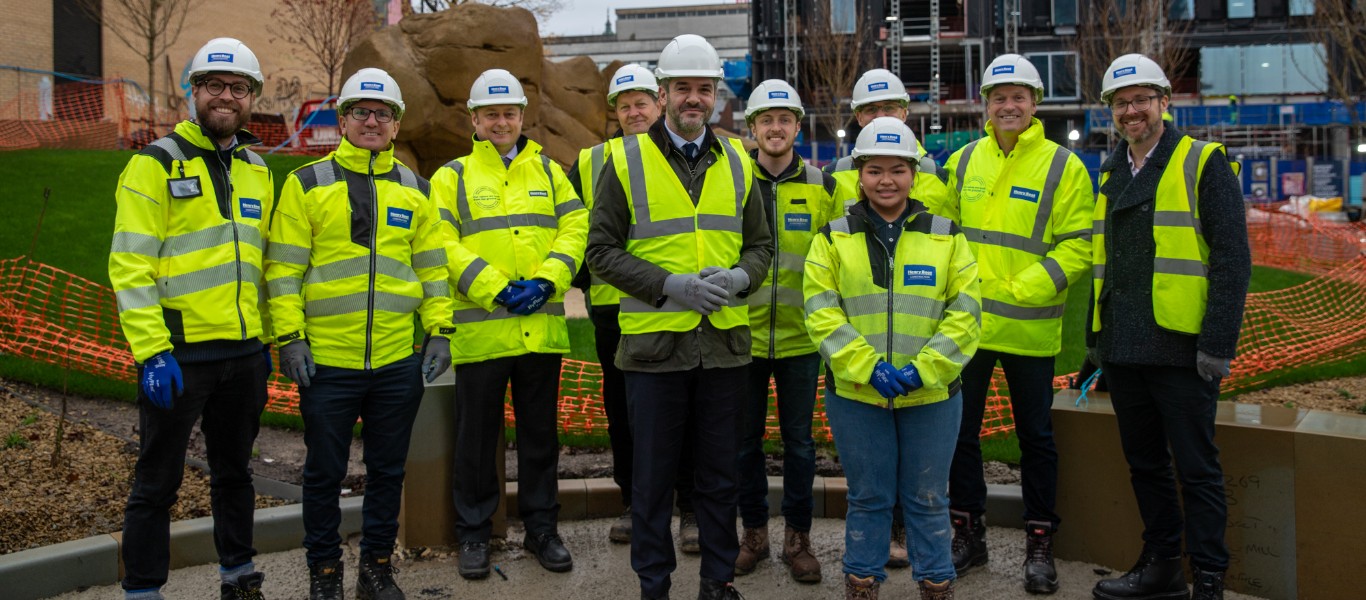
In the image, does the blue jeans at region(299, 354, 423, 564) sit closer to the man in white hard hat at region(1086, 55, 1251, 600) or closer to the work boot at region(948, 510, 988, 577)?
the work boot at region(948, 510, 988, 577)

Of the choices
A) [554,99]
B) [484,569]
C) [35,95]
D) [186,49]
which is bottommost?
[484,569]

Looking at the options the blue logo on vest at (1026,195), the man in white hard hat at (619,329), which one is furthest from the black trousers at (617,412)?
the blue logo on vest at (1026,195)

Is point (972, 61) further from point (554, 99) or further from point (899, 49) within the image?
point (554, 99)

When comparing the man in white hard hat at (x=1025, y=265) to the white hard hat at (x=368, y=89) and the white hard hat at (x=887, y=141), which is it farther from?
the white hard hat at (x=368, y=89)

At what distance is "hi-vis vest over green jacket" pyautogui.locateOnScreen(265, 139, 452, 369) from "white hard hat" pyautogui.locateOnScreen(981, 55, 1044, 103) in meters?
2.70

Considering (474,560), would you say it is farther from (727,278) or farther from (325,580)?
(727,278)

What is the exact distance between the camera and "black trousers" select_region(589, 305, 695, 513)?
18.6ft

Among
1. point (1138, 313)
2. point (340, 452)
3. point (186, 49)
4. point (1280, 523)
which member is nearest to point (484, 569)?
point (340, 452)

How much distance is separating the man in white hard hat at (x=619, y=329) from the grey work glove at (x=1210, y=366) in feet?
8.15

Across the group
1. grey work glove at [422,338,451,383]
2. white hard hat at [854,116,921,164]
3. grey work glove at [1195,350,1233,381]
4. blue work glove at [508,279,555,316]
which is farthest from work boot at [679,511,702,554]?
grey work glove at [1195,350,1233,381]

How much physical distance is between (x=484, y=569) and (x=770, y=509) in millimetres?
1720

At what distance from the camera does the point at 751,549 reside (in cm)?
530

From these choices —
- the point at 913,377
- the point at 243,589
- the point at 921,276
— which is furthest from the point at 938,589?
the point at 243,589

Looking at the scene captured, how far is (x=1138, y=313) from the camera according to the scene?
4617mm
